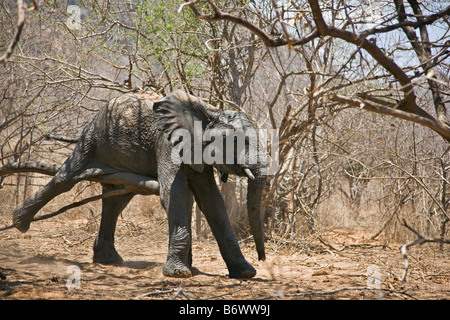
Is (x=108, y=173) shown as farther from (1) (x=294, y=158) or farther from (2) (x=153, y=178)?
(1) (x=294, y=158)

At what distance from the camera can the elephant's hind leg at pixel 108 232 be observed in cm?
667

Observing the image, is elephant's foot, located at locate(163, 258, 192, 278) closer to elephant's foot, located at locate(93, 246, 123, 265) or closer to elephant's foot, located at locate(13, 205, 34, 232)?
elephant's foot, located at locate(93, 246, 123, 265)

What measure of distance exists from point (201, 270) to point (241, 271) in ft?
2.92

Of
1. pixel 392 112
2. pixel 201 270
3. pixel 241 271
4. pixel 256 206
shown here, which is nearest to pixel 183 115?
pixel 256 206

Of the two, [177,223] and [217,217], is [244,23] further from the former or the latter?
[217,217]

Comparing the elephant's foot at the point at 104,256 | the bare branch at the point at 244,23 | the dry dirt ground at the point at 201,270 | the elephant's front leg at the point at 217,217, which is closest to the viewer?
the bare branch at the point at 244,23

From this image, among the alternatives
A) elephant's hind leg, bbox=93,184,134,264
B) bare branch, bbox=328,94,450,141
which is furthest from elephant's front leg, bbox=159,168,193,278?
bare branch, bbox=328,94,450,141

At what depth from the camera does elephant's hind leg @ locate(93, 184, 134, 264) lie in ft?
21.9

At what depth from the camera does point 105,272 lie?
6.03 meters

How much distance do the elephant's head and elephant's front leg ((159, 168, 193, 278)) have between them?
0.84 ft

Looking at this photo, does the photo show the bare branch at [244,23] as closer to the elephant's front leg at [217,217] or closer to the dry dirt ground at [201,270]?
the dry dirt ground at [201,270]

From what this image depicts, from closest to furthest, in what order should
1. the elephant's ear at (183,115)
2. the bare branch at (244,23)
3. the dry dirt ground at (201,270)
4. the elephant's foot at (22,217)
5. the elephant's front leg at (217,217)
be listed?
the bare branch at (244,23)
the dry dirt ground at (201,270)
the elephant's ear at (183,115)
the elephant's front leg at (217,217)
the elephant's foot at (22,217)

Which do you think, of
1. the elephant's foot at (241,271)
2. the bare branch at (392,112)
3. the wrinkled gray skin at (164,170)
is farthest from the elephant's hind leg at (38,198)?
the bare branch at (392,112)
